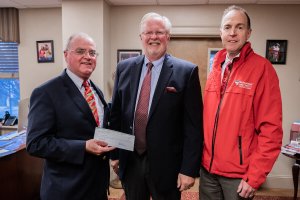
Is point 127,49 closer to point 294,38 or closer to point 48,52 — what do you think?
point 48,52

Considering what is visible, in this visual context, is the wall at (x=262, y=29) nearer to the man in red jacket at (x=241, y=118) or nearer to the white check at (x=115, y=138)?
the man in red jacket at (x=241, y=118)

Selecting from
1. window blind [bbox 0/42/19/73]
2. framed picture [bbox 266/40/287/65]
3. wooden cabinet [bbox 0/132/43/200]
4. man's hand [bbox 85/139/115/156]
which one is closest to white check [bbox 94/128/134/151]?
man's hand [bbox 85/139/115/156]

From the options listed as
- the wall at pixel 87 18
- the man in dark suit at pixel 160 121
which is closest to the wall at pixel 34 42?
the wall at pixel 87 18

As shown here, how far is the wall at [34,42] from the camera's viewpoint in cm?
375

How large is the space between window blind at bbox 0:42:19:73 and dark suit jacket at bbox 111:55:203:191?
10.8 feet

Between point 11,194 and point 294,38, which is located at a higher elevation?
point 294,38

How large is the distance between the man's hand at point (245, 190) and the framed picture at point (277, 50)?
8.20 ft

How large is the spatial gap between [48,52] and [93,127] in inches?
110

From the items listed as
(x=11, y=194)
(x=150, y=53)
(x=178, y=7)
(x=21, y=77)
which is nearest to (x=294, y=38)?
(x=178, y=7)

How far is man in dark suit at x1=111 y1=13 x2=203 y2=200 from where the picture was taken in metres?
1.38

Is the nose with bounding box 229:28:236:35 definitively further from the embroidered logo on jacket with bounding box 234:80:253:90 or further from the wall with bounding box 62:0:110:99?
the wall with bounding box 62:0:110:99

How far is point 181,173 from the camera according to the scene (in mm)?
1412

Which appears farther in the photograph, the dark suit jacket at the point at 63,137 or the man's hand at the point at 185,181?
the man's hand at the point at 185,181

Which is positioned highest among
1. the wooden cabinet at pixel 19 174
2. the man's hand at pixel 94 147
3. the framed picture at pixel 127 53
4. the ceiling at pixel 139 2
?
the ceiling at pixel 139 2
